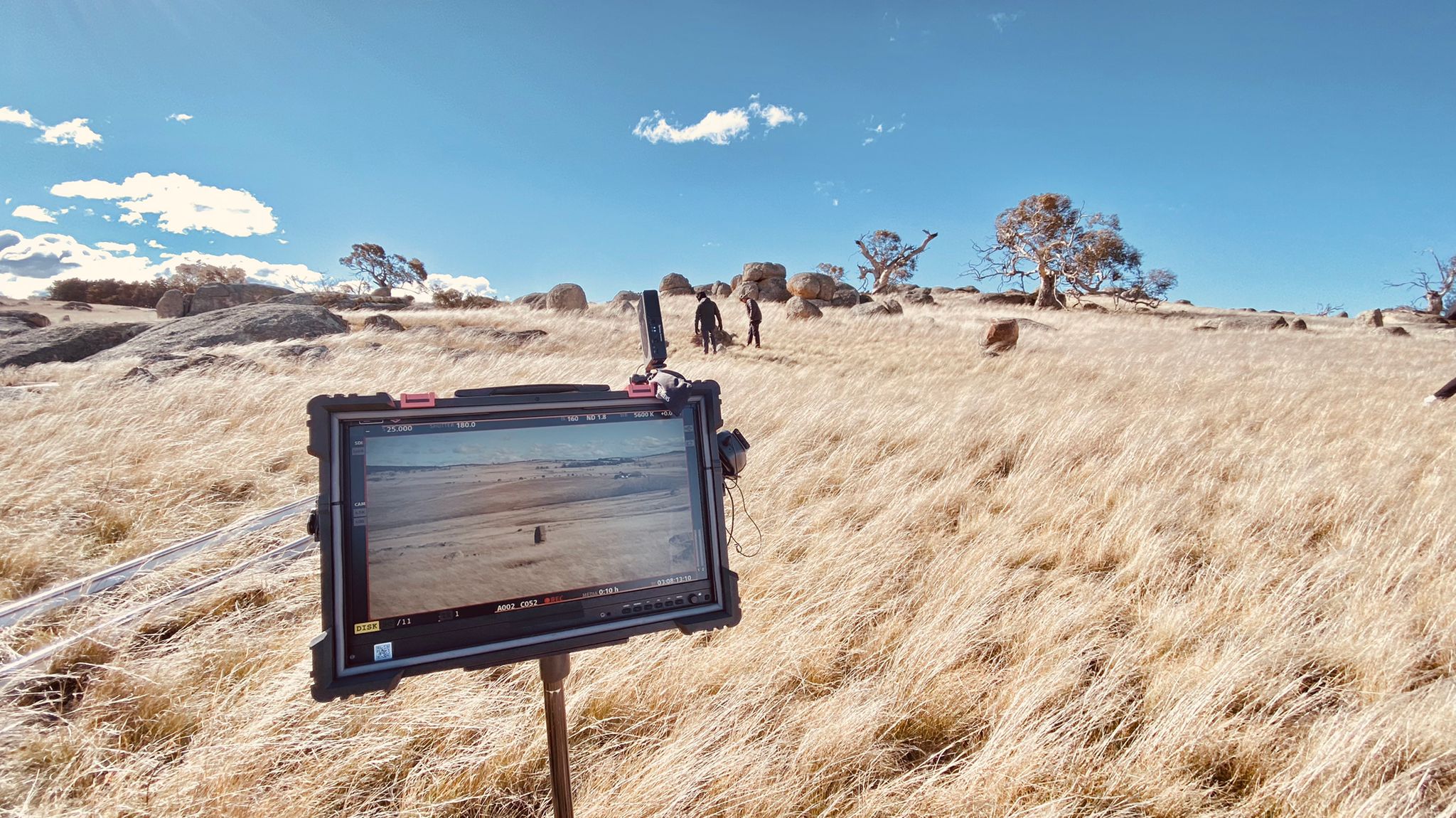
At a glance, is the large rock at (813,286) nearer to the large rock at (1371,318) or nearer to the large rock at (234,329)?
the large rock at (234,329)

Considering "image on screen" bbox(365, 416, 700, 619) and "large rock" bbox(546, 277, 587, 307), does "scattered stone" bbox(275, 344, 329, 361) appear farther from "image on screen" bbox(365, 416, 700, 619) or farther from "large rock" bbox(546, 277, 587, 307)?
"large rock" bbox(546, 277, 587, 307)

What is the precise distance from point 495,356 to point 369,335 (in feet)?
16.6

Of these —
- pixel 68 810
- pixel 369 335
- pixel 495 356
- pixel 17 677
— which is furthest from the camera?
pixel 369 335

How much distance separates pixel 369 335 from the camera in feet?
46.6

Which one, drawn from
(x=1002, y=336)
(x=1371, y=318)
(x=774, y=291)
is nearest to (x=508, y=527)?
(x=1002, y=336)

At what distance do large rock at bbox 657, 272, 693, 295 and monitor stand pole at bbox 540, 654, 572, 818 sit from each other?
112 ft

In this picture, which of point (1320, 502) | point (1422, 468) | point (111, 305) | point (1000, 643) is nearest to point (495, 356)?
point (1000, 643)

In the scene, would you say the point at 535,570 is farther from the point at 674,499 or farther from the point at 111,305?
the point at 111,305

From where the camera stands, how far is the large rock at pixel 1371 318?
30.1 meters

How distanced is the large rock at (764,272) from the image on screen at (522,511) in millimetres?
30708

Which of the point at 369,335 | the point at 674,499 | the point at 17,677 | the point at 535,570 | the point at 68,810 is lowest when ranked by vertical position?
the point at 68,810

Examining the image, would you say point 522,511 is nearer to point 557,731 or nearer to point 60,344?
point 557,731

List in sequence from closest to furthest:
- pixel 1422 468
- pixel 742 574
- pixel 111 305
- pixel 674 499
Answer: pixel 674 499
pixel 742 574
pixel 1422 468
pixel 111 305

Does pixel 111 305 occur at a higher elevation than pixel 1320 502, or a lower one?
higher
